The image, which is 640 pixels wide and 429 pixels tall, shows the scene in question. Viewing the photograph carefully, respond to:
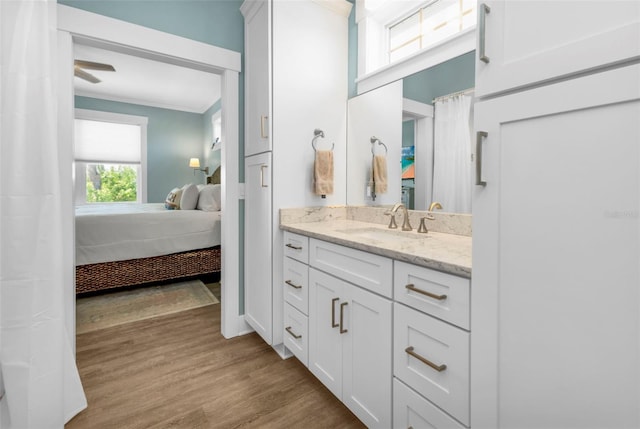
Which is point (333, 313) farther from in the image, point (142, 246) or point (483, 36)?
point (142, 246)

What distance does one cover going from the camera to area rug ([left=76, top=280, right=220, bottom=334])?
258 cm

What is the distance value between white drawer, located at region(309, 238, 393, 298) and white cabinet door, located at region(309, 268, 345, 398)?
0.18 feet

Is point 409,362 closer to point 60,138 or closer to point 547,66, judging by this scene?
point 547,66

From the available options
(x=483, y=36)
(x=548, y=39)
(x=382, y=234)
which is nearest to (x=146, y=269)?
(x=382, y=234)

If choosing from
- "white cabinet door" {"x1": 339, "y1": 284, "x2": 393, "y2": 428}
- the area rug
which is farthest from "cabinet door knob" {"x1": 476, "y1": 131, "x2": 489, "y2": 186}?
the area rug

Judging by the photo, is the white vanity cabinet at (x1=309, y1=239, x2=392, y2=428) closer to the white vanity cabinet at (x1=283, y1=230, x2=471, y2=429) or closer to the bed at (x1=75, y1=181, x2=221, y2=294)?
the white vanity cabinet at (x1=283, y1=230, x2=471, y2=429)

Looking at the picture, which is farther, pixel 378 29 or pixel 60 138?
→ pixel 378 29

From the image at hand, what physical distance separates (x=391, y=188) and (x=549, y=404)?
1.38m

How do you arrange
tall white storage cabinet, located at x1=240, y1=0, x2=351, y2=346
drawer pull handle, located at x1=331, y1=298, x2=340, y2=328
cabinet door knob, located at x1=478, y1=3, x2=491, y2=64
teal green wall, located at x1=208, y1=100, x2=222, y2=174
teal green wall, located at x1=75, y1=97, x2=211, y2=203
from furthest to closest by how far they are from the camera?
teal green wall, located at x1=208, y1=100, x2=222, y2=174 → teal green wall, located at x1=75, y1=97, x2=211, y2=203 → tall white storage cabinet, located at x1=240, y1=0, x2=351, y2=346 → drawer pull handle, located at x1=331, y1=298, x2=340, y2=328 → cabinet door knob, located at x1=478, y1=3, x2=491, y2=64

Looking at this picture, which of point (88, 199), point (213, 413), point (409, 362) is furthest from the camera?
point (88, 199)

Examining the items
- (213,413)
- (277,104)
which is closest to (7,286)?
(213,413)

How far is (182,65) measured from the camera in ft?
7.06

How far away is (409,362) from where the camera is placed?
112cm

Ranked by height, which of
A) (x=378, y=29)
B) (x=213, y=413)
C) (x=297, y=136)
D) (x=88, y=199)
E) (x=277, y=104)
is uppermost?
(x=378, y=29)
